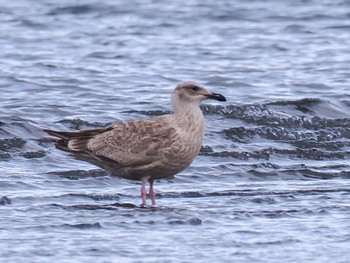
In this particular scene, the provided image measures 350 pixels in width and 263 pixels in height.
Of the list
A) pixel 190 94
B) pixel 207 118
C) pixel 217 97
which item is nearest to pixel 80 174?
pixel 190 94

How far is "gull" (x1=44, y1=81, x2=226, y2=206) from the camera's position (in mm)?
9539

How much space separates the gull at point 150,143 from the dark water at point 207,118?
267 millimetres

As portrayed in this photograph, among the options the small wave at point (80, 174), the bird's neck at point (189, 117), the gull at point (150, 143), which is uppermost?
the bird's neck at point (189, 117)

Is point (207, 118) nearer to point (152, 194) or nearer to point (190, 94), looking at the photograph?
point (190, 94)

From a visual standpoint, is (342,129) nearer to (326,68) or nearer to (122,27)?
(326,68)

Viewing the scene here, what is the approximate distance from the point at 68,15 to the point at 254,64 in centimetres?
606

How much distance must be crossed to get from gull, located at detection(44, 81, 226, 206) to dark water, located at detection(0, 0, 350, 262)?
267mm

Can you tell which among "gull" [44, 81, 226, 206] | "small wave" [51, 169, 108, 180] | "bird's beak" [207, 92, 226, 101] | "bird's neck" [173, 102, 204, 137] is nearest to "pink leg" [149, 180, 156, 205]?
"gull" [44, 81, 226, 206]

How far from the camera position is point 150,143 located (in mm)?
9633

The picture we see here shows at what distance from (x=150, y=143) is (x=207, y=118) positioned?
4.14 meters

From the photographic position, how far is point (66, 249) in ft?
25.6

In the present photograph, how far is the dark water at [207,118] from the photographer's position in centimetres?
816

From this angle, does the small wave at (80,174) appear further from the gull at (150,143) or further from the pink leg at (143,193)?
the pink leg at (143,193)

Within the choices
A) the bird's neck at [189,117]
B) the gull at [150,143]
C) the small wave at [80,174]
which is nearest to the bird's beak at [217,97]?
the gull at [150,143]
